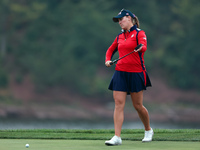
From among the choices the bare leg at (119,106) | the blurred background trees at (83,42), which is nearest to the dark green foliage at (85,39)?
the blurred background trees at (83,42)

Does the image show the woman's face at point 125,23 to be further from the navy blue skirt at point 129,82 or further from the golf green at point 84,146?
the golf green at point 84,146

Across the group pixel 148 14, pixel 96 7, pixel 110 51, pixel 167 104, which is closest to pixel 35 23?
pixel 96 7

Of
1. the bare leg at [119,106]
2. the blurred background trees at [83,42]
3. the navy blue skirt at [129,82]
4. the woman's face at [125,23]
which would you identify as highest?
the blurred background trees at [83,42]

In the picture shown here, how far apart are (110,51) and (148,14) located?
61.9 meters

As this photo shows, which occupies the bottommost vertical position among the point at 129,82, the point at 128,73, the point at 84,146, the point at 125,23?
the point at 84,146

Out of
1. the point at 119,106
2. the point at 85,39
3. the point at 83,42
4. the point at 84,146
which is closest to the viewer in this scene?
the point at 84,146

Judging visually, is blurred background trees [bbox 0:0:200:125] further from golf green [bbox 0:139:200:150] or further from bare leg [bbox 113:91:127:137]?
golf green [bbox 0:139:200:150]

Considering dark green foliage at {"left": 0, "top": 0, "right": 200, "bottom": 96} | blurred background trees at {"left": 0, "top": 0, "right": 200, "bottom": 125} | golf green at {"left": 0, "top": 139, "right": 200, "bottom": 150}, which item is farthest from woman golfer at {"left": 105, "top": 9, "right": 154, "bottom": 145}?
dark green foliage at {"left": 0, "top": 0, "right": 200, "bottom": 96}

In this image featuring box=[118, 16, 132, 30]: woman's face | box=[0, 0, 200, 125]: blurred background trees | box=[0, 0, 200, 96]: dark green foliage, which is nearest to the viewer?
box=[118, 16, 132, 30]: woman's face

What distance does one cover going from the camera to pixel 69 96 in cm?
6206

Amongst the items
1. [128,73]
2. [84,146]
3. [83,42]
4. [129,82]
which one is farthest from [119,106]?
[83,42]

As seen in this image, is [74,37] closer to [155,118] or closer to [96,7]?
[96,7]

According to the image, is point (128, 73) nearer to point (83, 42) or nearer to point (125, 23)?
point (125, 23)

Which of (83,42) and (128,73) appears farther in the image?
(83,42)
